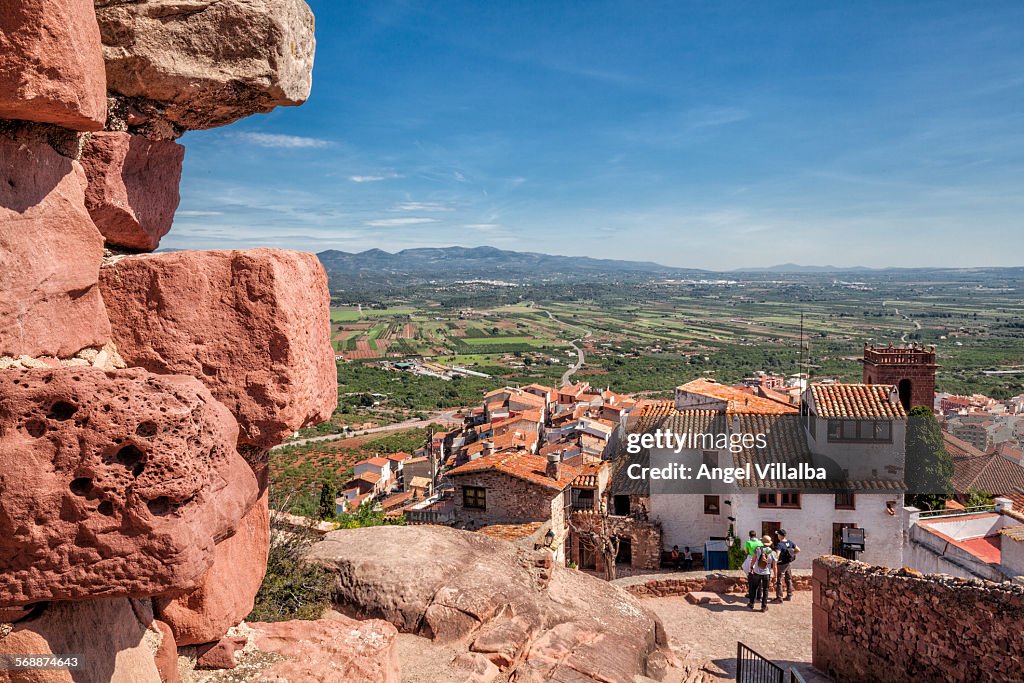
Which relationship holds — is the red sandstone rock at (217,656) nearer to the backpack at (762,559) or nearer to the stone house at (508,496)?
the backpack at (762,559)

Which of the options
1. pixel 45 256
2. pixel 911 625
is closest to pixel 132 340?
pixel 45 256

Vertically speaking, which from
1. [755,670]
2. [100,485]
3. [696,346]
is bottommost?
[696,346]

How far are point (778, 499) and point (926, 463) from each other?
1906 cm

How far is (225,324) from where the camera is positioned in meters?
3.48

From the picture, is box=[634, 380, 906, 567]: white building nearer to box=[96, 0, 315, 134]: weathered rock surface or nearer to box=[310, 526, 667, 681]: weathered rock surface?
box=[310, 526, 667, 681]: weathered rock surface

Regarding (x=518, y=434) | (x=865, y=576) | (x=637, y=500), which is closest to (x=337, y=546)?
(x=865, y=576)

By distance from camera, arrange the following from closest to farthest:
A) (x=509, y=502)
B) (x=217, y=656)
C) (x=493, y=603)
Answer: (x=217, y=656) → (x=493, y=603) → (x=509, y=502)

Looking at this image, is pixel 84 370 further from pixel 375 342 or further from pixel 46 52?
pixel 375 342

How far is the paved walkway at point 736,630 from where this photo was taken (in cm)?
1138

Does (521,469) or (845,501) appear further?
(521,469)

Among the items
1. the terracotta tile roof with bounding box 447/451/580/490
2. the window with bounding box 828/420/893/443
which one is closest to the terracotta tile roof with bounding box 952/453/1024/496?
the window with bounding box 828/420/893/443

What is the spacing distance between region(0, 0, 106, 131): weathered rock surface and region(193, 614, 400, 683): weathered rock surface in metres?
3.32

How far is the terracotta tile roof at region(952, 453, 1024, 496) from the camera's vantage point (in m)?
33.6

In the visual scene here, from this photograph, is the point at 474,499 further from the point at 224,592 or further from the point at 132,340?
the point at 132,340
